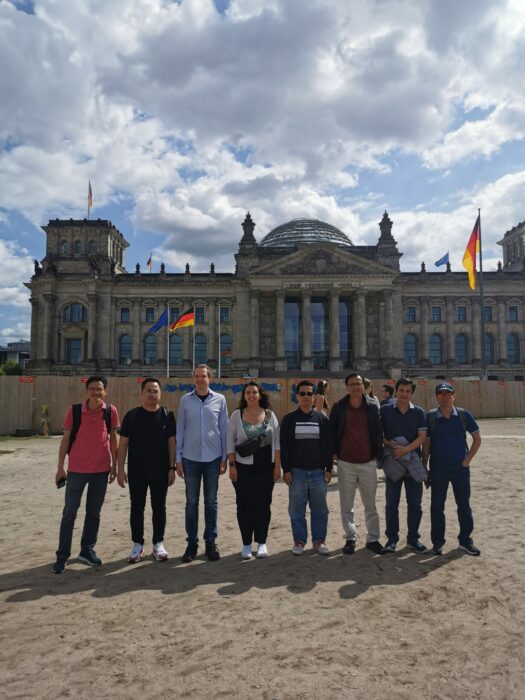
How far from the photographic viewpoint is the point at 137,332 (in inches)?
2173

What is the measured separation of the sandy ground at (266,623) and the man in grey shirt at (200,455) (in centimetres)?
39

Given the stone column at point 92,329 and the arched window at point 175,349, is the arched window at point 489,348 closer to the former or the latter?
the arched window at point 175,349

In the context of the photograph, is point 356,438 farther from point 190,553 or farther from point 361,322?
point 361,322

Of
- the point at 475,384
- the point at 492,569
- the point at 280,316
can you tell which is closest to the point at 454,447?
the point at 492,569

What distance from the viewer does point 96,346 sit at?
179 feet

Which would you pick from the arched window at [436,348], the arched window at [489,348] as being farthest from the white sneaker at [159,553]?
the arched window at [489,348]

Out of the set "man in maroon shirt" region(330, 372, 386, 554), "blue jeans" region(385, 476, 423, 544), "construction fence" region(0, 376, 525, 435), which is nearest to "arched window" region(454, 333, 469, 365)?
"construction fence" region(0, 376, 525, 435)

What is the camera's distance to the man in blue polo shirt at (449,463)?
6.84 metres

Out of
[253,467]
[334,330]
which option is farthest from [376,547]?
[334,330]

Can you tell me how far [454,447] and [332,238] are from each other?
57.8 m

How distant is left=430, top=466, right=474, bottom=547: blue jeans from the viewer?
269 inches

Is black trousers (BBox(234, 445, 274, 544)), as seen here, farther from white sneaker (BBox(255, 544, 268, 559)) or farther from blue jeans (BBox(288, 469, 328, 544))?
blue jeans (BBox(288, 469, 328, 544))

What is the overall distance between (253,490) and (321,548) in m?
1.27

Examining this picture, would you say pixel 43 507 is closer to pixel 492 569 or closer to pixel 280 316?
pixel 492 569
